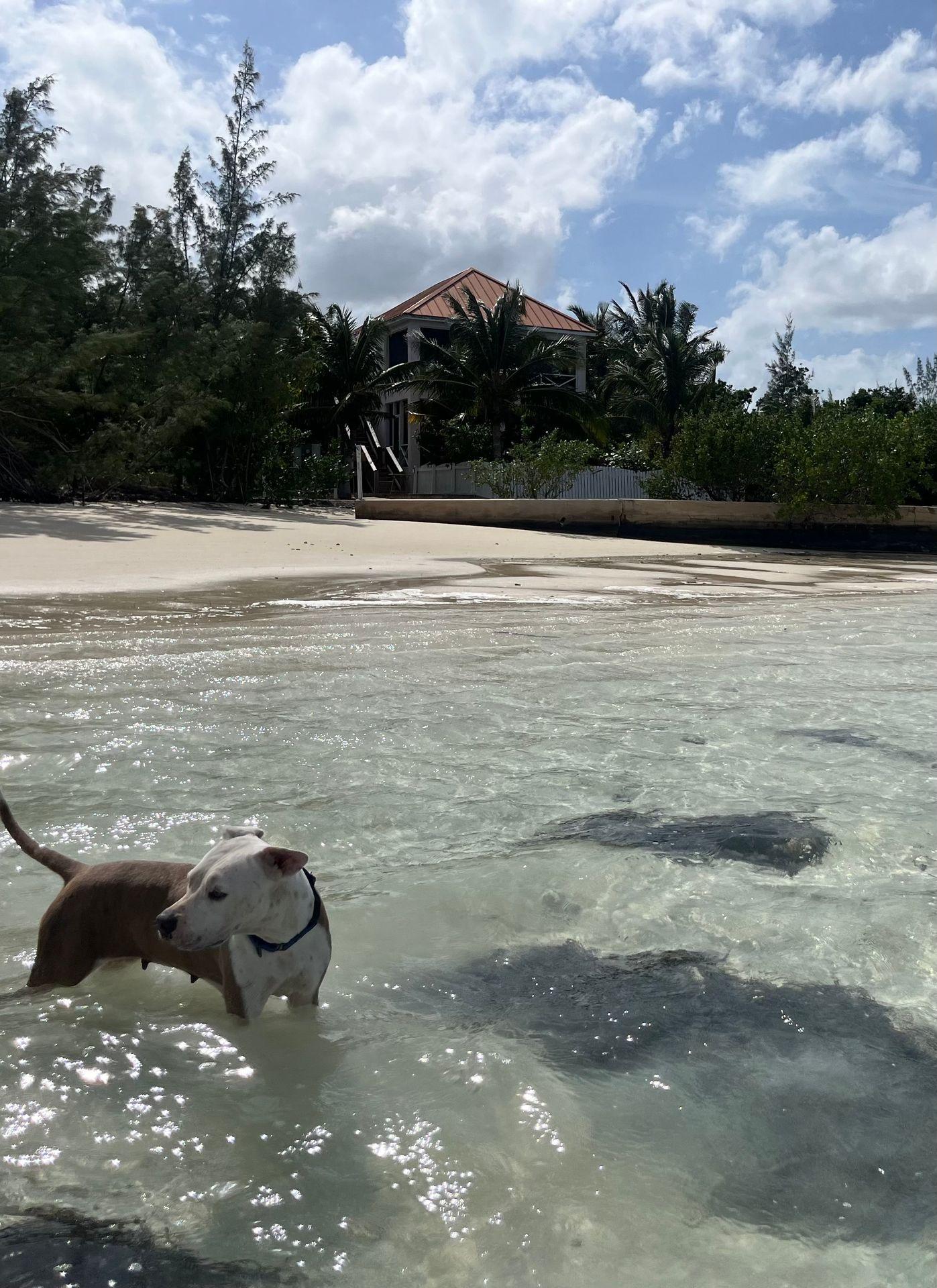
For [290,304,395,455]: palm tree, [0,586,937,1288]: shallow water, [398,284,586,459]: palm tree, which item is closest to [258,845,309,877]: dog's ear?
[0,586,937,1288]: shallow water

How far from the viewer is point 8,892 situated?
3.53 meters

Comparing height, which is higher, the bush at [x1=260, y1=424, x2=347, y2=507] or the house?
the house

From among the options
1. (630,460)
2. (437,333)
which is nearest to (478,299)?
(437,333)

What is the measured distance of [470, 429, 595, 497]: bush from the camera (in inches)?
1093

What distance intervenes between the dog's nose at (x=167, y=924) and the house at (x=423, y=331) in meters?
39.0

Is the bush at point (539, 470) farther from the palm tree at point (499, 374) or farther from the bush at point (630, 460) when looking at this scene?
the palm tree at point (499, 374)

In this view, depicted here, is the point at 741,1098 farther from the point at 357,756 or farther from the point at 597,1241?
the point at 357,756

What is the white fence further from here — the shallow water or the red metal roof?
the shallow water

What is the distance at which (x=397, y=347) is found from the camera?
148ft

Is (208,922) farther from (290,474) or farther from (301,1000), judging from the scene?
(290,474)

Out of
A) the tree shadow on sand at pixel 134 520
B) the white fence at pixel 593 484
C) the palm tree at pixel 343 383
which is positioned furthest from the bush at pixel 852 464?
the palm tree at pixel 343 383

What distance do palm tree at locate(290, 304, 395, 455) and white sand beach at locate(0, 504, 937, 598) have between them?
16.9m

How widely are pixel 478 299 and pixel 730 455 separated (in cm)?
2385

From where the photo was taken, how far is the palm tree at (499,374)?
126 feet
